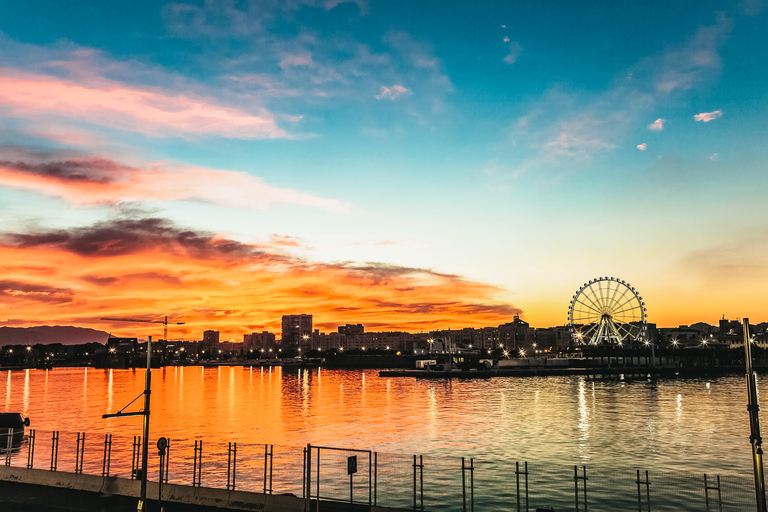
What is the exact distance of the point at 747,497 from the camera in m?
39.9

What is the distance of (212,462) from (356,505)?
3091 centimetres

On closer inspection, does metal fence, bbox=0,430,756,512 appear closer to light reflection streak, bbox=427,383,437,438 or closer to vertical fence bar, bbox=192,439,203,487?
vertical fence bar, bbox=192,439,203,487

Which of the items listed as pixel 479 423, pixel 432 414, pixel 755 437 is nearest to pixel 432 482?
pixel 755 437

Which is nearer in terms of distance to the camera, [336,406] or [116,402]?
[336,406]

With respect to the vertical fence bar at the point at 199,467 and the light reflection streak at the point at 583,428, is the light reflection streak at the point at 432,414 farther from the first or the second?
the vertical fence bar at the point at 199,467

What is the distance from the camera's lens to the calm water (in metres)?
63.5

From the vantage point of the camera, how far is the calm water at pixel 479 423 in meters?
63.5

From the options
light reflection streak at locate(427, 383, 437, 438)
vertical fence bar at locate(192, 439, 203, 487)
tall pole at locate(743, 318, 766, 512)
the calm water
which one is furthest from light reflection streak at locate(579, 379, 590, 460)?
tall pole at locate(743, 318, 766, 512)

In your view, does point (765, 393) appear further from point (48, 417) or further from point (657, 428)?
point (48, 417)

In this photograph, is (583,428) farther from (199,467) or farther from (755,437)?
(755,437)

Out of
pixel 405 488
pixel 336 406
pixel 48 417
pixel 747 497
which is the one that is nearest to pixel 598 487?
pixel 747 497

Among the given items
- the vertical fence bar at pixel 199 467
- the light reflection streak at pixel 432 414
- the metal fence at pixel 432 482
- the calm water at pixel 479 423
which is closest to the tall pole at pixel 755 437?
the metal fence at pixel 432 482

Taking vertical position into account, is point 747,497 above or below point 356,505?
below

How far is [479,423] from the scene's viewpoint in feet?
292
